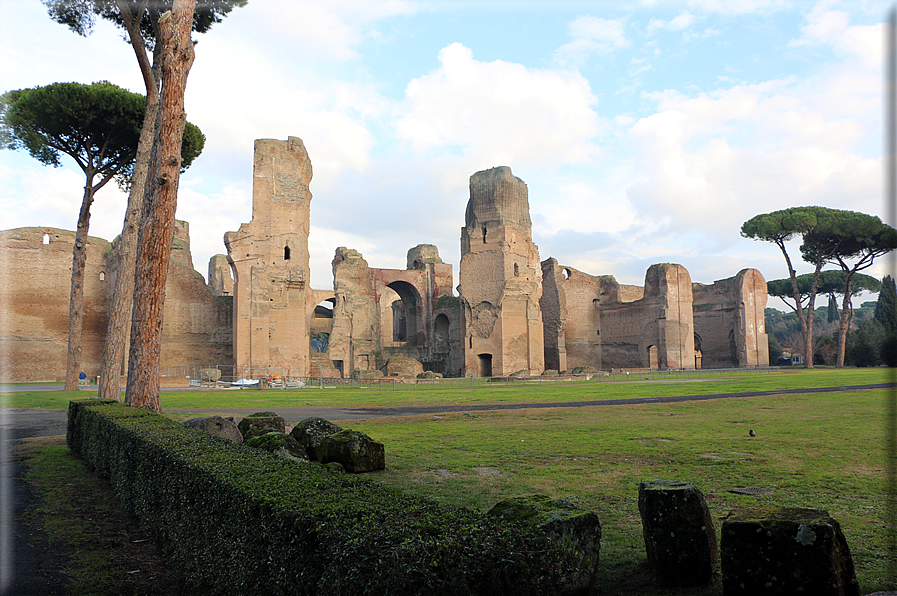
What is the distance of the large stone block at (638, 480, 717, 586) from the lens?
2811 mm

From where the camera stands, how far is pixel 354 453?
5.66 m

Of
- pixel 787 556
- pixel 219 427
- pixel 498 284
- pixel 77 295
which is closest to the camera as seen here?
pixel 787 556

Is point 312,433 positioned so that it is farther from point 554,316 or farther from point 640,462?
point 554,316

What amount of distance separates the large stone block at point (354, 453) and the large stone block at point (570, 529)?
321 cm

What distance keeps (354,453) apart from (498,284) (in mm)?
25539

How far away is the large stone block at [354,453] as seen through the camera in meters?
5.63

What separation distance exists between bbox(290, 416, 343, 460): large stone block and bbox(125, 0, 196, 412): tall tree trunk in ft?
10.7

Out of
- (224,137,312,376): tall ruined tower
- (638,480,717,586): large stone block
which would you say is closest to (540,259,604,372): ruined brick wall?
(224,137,312,376): tall ruined tower

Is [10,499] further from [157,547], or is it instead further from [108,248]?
[108,248]

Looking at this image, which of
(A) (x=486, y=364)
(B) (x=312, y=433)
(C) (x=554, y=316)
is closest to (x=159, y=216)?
(B) (x=312, y=433)


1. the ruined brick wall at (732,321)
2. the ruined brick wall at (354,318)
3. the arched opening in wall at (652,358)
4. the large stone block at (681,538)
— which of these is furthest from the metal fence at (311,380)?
the large stone block at (681,538)

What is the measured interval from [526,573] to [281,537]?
960mm

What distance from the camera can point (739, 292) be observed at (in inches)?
1544

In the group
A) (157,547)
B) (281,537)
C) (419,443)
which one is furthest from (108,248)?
(281,537)
